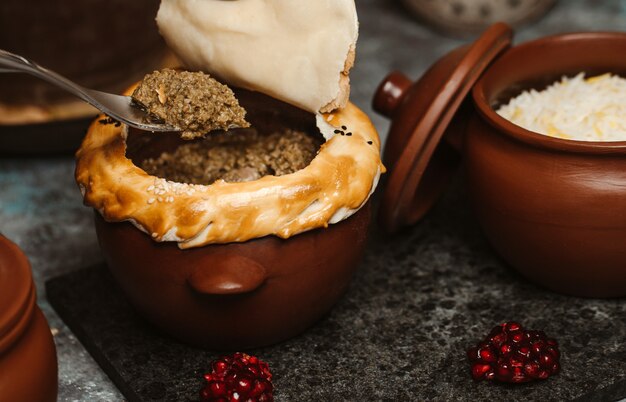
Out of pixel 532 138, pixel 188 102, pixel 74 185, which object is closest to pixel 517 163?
pixel 532 138

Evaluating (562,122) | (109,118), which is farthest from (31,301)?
(562,122)

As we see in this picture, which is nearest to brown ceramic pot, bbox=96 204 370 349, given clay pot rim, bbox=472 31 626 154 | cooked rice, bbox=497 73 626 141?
clay pot rim, bbox=472 31 626 154

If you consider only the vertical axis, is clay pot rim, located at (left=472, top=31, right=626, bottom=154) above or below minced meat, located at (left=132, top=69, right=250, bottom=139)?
below

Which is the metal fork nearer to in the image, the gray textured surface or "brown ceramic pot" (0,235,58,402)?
"brown ceramic pot" (0,235,58,402)

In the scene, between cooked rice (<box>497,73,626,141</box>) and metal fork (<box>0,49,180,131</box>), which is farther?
cooked rice (<box>497,73,626,141</box>)

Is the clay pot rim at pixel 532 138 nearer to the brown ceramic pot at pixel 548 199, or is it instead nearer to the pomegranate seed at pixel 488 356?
the brown ceramic pot at pixel 548 199

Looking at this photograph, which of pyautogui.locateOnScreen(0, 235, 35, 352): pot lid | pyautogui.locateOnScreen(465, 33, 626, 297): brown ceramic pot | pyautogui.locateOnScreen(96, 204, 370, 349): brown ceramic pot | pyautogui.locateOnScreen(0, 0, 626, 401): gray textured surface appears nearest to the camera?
pyautogui.locateOnScreen(0, 235, 35, 352): pot lid
